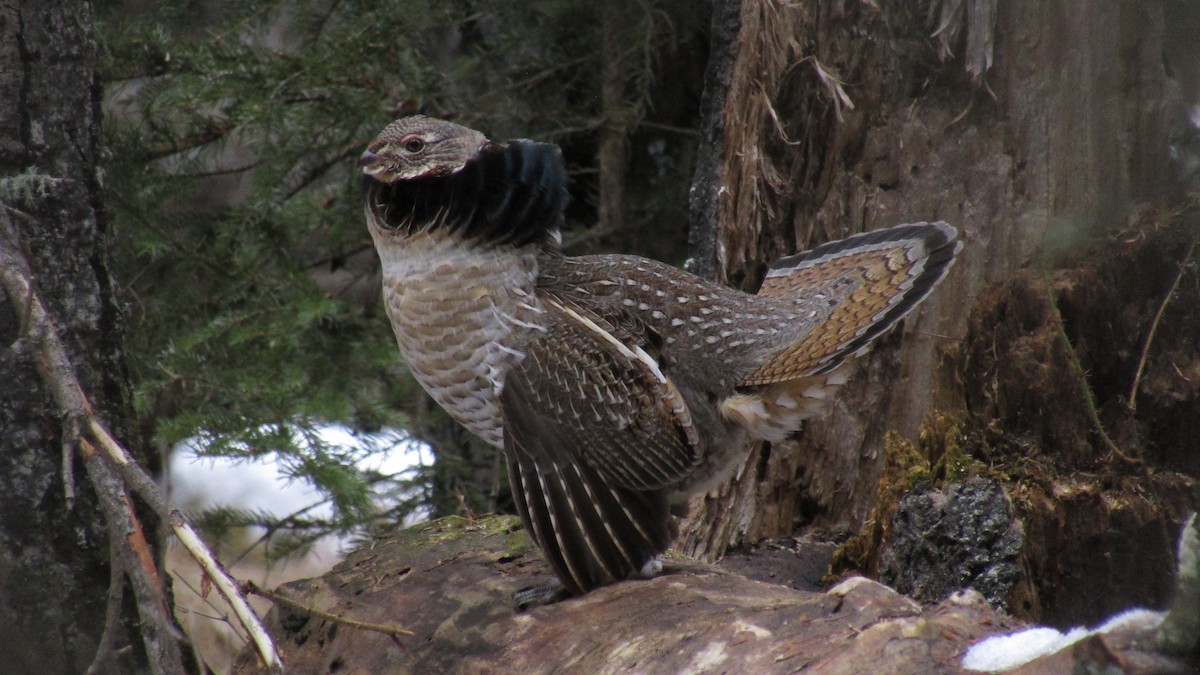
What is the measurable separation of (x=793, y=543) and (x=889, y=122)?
1607mm

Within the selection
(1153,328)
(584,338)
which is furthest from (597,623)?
(1153,328)

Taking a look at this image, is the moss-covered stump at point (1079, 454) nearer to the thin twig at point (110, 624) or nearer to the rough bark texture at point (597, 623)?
the rough bark texture at point (597, 623)

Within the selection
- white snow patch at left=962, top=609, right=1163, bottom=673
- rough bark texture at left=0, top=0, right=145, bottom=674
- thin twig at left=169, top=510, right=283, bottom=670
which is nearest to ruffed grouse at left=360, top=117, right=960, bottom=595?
rough bark texture at left=0, top=0, right=145, bottom=674

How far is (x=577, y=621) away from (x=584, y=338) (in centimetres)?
87

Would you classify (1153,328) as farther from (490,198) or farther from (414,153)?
(414,153)

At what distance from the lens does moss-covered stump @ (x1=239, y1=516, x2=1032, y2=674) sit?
2.14 metres

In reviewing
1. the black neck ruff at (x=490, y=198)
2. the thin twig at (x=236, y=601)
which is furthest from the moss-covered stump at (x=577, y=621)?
the black neck ruff at (x=490, y=198)

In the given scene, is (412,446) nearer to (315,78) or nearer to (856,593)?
(315,78)

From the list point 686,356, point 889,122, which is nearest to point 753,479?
point 686,356

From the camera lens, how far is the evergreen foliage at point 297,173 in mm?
4133

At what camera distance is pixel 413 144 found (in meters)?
3.35

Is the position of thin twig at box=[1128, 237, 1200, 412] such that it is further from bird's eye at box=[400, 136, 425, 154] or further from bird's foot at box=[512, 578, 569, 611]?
bird's eye at box=[400, 136, 425, 154]

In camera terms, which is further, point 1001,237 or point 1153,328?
point 1001,237

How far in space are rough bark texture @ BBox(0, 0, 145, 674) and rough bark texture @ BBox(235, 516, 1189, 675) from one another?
701 mm
